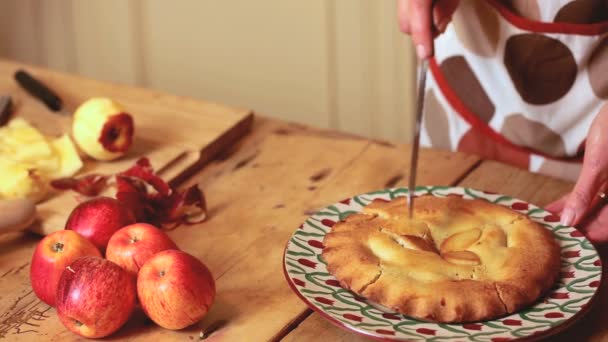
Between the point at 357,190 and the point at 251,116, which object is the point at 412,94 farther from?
the point at 357,190

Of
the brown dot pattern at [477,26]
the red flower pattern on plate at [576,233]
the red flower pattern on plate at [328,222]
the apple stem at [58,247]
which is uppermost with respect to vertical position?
the brown dot pattern at [477,26]

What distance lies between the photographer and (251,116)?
1575 millimetres

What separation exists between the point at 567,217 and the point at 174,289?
1.73 feet

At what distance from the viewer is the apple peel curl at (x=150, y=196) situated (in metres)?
1.26

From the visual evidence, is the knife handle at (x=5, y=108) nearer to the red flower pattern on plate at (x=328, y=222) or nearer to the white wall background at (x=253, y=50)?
the red flower pattern on plate at (x=328, y=222)

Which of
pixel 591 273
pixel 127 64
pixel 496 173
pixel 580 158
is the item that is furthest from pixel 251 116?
pixel 127 64

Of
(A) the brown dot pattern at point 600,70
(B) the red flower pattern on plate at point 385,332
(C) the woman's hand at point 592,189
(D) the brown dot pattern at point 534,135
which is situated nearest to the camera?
(B) the red flower pattern on plate at point 385,332

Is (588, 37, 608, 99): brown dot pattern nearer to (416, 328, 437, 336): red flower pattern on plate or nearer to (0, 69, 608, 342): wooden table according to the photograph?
(0, 69, 608, 342): wooden table

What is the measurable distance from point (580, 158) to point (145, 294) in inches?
31.6

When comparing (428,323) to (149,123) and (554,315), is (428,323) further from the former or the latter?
(149,123)

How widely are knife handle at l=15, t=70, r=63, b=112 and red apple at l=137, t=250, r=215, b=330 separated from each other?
69 cm

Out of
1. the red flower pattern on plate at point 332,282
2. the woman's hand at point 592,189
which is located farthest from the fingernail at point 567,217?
the red flower pattern on plate at point 332,282

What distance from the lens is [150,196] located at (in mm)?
1275

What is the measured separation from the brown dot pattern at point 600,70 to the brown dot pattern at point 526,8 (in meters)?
0.11
